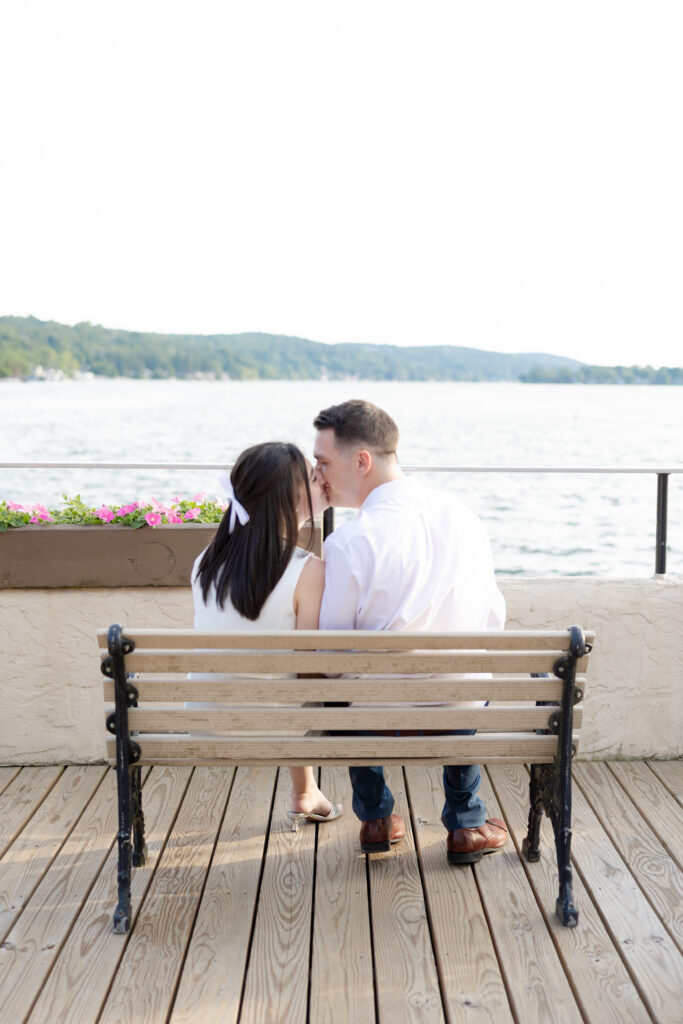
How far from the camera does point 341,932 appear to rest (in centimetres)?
240

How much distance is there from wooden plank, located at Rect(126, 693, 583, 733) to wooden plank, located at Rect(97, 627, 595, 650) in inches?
6.4

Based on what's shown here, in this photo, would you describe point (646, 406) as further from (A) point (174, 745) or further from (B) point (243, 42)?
(A) point (174, 745)

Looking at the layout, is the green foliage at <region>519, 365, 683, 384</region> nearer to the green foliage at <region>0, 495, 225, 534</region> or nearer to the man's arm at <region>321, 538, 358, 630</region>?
the green foliage at <region>0, 495, 225, 534</region>

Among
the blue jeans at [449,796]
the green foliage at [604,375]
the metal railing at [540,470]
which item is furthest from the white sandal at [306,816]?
the green foliage at [604,375]

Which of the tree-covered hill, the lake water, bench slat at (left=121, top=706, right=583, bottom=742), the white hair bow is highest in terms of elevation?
the tree-covered hill

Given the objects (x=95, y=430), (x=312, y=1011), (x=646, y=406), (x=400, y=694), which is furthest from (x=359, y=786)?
(x=646, y=406)

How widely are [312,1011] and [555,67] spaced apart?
168 feet

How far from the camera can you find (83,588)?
140 inches

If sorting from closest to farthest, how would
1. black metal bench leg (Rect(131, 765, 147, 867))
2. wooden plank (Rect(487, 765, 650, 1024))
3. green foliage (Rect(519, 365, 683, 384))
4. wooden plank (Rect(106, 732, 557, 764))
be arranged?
wooden plank (Rect(487, 765, 650, 1024)), wooden plank (Rect(106, 732, 557, 764)), black metal bench leg (Rect(131, 765, 147, 867)), green foliage (Rect(519, 365, 683, 384))

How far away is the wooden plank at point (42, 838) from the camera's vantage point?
2596 mm

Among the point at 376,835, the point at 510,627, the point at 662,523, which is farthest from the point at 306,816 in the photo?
the point at 662,523

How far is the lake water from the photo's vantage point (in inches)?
1475

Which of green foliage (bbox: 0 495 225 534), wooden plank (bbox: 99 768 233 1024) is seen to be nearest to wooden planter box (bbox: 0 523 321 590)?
green foliage (bbox: 0 495 225 534)

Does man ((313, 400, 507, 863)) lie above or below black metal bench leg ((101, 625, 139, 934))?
above
